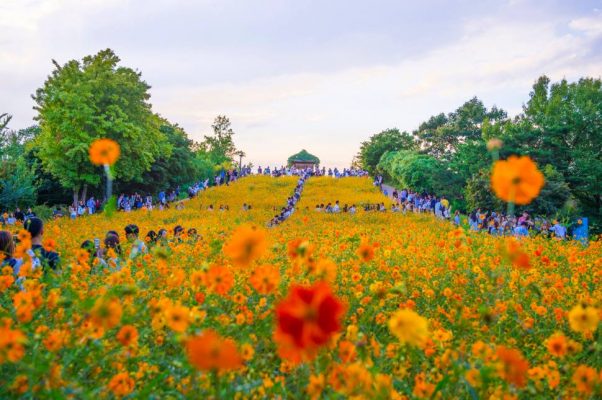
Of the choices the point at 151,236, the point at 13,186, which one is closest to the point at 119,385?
the point at 151,236

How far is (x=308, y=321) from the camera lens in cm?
112

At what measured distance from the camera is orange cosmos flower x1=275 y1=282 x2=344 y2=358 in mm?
1104

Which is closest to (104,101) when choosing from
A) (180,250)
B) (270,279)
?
(180,250)

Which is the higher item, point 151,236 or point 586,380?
point 586,380

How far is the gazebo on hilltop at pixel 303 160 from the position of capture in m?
71.1

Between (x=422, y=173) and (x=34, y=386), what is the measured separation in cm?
3937

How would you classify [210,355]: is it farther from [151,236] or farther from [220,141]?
[220,141]

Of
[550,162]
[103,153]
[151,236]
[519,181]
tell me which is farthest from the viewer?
[550,162]

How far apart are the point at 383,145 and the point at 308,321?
2654 inches

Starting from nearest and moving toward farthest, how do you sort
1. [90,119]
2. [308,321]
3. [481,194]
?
[308,321] < [90,119] < [481,194]

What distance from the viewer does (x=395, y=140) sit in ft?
221

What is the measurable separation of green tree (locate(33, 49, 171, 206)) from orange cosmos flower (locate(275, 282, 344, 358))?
2193cm

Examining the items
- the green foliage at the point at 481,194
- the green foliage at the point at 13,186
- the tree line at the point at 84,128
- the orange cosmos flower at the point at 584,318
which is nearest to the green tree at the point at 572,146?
the green foliage at the point at 481,194

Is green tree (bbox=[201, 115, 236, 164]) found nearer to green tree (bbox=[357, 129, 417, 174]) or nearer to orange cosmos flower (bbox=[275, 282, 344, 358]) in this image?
green tree (bbox=[357, 129, 417, 174])
